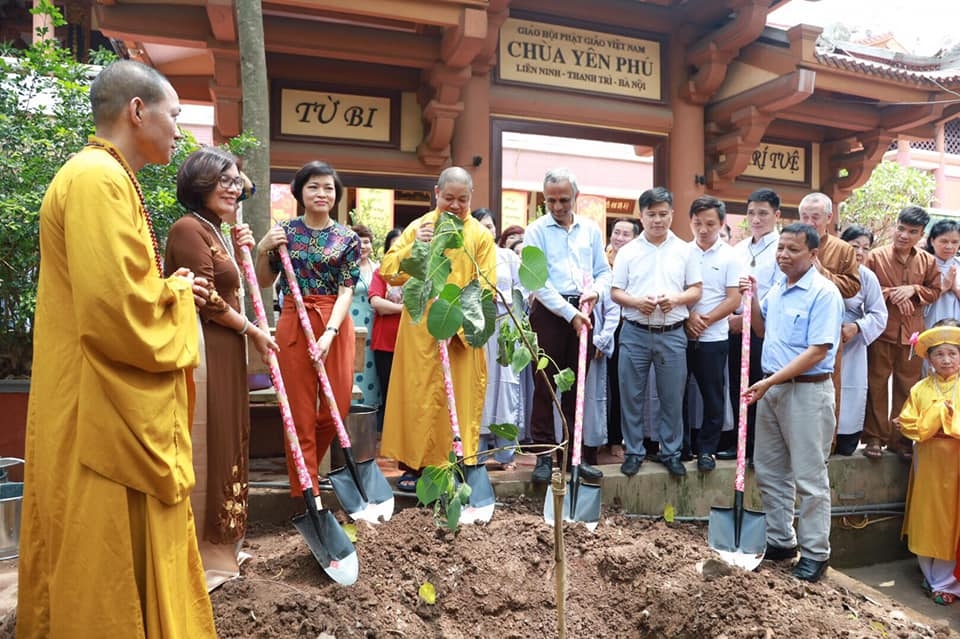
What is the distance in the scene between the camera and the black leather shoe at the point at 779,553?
12.5ft

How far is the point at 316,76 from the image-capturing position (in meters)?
6.53

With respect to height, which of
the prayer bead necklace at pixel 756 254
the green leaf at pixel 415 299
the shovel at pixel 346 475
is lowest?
the shovel at pixel 346 475

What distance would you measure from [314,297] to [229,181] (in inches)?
31.2

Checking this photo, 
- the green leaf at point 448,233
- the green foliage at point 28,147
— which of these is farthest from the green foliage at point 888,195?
the green leaf at point 448,233

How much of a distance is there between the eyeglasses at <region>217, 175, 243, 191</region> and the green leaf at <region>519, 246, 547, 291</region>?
5.05 feet

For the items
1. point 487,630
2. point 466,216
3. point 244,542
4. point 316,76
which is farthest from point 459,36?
point 487,630

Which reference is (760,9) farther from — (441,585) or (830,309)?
(441,585)

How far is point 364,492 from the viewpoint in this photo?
3342 millimetres

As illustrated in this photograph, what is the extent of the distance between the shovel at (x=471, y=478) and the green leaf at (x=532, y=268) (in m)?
1.67

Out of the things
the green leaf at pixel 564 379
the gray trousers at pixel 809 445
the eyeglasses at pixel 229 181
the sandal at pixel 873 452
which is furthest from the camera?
the sandal at pixel 873 452

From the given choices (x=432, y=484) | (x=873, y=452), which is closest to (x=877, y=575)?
(x=873, y=452)

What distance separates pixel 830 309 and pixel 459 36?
3.83 meters

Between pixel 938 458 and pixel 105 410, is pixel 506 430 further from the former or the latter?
pixel 938 458

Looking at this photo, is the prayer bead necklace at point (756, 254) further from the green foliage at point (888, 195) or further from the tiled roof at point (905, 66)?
the green foliage at point (888, 195)
